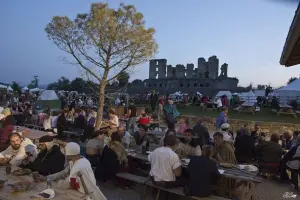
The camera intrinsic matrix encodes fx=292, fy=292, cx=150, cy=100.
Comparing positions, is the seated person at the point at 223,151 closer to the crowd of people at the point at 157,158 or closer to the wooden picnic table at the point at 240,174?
the crowd of people at the point at 157,158

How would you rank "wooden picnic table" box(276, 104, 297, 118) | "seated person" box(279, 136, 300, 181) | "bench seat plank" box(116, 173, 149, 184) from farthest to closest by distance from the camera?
"wooden picnic table" box(276, 104, 297, 118), "seated person" box(279, 136, 300, 181), "bench seat plank" box(116, 173, 149, 184)

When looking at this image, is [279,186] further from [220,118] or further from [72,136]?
[72,136]

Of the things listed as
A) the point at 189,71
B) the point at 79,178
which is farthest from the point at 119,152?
the point at 189,71

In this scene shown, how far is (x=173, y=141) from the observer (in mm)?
4672

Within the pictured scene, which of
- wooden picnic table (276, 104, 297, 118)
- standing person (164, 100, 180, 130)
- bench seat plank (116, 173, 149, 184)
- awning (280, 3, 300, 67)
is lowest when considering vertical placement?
bench seat plank (116, 173, 149, 184)

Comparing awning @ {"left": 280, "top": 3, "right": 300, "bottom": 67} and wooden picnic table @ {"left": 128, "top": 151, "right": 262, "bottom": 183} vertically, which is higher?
awning @ {"left": 280, "top": 3, "right": 300, "bottom": 67}

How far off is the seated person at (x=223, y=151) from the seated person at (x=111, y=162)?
1.80 m

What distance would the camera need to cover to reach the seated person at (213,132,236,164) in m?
5.59

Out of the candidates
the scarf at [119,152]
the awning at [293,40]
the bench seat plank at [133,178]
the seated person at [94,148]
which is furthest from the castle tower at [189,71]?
the awning at [293,40]

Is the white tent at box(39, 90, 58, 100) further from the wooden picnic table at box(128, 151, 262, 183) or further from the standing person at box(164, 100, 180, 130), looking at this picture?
the wooden picnic table at box(128, 151, 262, 183)

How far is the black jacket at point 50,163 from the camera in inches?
185

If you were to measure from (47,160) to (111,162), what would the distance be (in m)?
1.25

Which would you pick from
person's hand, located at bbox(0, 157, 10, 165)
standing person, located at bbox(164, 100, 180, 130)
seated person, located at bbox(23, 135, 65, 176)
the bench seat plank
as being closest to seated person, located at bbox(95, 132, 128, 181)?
the bench seat plank

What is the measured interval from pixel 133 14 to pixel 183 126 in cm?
477
